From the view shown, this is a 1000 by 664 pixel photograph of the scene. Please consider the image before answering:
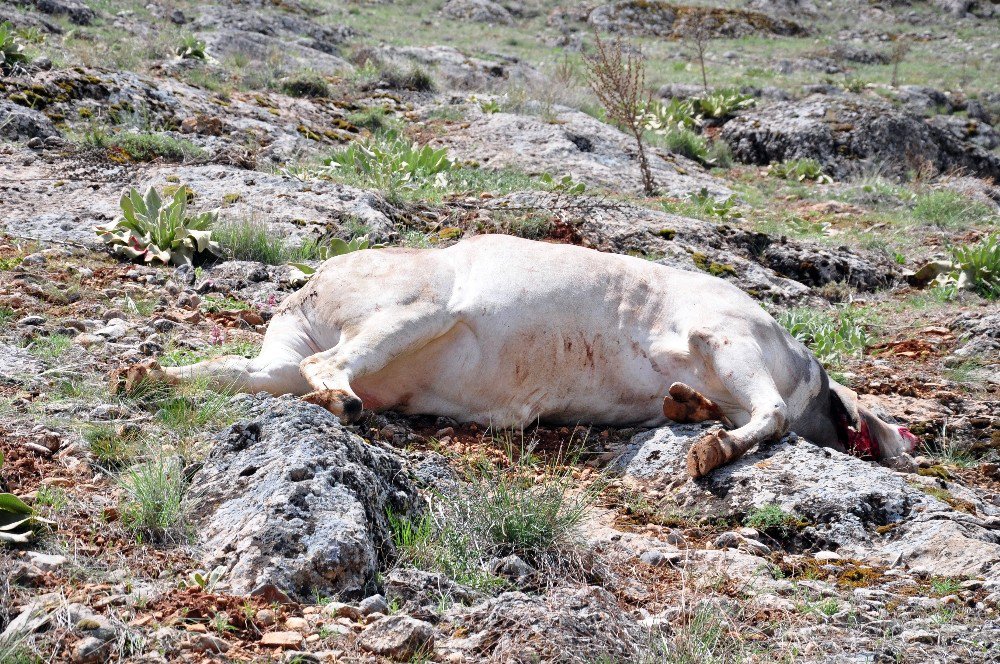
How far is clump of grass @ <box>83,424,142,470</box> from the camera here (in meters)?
3.56

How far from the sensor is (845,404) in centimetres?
520

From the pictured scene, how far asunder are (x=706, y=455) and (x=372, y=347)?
1.60m

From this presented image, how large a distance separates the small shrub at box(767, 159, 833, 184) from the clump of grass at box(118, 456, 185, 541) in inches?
497

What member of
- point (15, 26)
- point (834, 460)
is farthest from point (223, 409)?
point (15, 26)

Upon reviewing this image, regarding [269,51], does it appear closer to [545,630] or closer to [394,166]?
[394,166]

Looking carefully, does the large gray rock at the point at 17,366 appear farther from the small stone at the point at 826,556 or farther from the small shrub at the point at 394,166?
the small shrub at the point at 394,166

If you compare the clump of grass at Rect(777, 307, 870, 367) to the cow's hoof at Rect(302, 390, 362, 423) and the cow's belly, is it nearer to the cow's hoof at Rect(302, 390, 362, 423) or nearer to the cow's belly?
the cow's belly

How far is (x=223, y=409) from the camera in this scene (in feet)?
13.0

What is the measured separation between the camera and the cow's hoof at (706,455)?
4.16 m

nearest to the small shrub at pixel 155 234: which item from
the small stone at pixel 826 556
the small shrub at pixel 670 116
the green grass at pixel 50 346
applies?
the green grass at pixel 50 346

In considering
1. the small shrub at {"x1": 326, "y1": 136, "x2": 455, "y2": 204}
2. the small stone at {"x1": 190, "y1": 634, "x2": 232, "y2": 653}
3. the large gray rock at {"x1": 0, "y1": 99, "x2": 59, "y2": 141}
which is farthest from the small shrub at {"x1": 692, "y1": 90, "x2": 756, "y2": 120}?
the small stone at {"x1": 190, "y1": 634, "x2": 232, "y2": 653}

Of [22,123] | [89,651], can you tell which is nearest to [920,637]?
[89,651]

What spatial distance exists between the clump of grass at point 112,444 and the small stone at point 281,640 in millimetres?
1256

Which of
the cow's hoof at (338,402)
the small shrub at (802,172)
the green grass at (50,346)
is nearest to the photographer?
the cow's hoof at (338,402)
